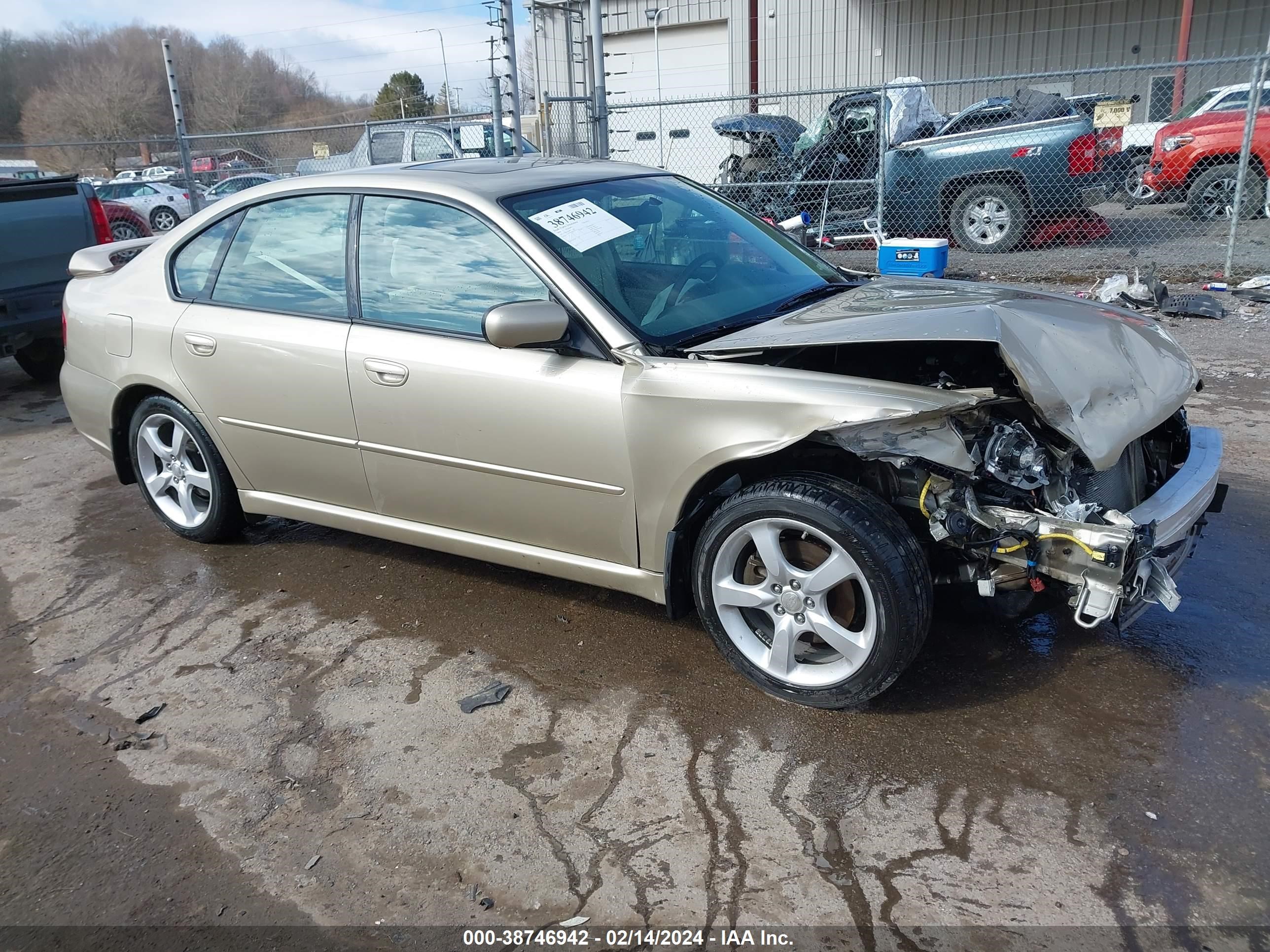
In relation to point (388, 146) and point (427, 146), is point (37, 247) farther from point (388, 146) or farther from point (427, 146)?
point (388, 146)

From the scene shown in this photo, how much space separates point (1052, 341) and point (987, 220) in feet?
29.4

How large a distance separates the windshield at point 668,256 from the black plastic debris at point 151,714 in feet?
6.68

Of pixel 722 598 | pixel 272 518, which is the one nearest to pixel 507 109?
pixel 272 518

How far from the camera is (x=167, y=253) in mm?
4465

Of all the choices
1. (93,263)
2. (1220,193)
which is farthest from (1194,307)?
(93,263)

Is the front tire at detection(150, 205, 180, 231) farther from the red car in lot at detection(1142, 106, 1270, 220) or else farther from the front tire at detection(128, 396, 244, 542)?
the front tire at detection(128, 396, 244, 542)

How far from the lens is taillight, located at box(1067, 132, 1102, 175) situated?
1060 cm

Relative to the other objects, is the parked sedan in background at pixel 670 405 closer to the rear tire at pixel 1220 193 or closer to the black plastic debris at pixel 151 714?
the black plastic debris at pixel 151 714

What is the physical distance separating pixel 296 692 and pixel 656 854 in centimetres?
151

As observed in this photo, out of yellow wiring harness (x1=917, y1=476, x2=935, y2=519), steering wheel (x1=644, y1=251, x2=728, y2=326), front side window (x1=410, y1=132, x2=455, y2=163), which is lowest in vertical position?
yellow wiring harness (x1=917, y1=476, x2=935, y2=519)

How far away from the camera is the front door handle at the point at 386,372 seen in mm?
3617

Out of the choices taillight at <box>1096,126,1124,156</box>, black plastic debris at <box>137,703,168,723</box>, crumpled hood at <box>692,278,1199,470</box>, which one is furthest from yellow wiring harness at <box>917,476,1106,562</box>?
taillight at <box>1096,126,1124,156</box>

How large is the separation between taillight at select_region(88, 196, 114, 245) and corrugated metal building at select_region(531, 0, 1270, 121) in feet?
37.5

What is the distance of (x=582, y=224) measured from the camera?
3.64 meters
